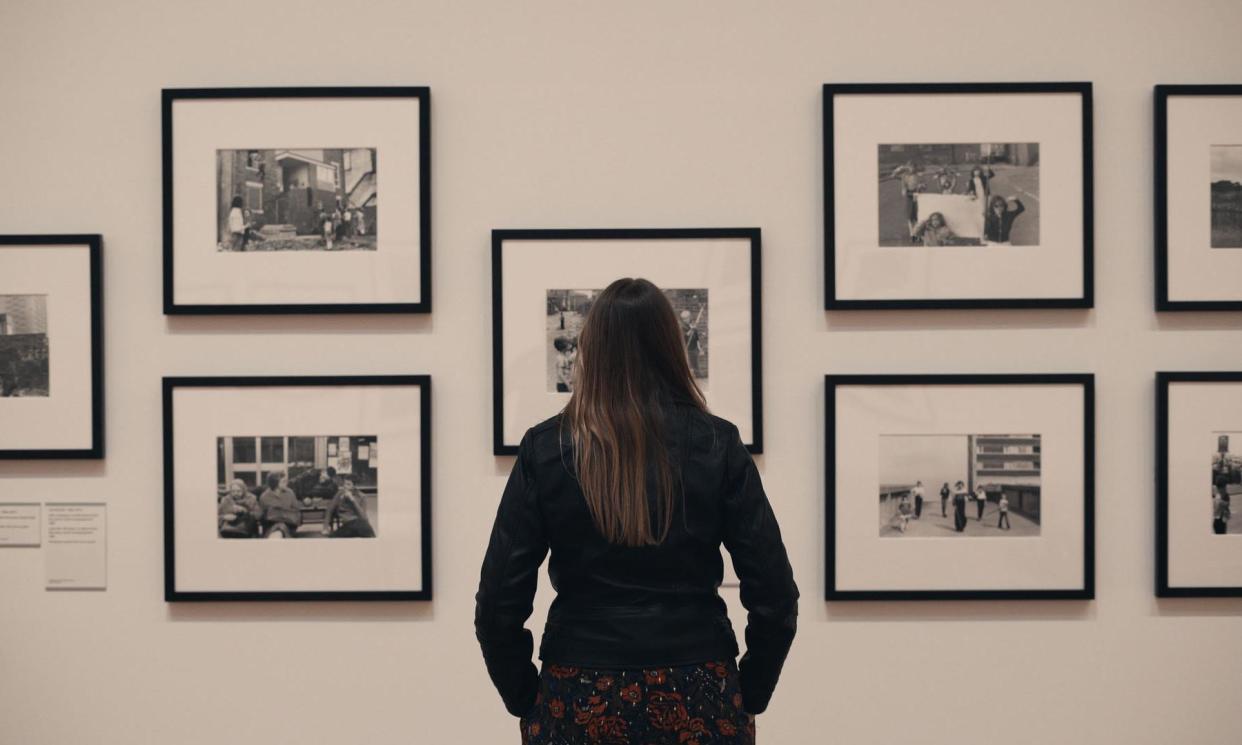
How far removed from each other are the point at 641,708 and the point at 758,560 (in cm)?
32

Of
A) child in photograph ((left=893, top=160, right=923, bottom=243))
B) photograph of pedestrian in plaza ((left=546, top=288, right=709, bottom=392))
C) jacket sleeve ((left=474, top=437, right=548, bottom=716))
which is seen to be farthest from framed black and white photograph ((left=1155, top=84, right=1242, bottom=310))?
jacket sleeve ((left=474, top=437, right=548, bottom=716))

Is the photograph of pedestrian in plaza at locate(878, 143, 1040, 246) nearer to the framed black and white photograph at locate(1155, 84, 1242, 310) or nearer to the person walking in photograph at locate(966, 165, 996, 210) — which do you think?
the person walking in photograph at locate(966, 165, 996, 210)

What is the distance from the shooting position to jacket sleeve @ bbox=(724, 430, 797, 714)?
1.65 metres

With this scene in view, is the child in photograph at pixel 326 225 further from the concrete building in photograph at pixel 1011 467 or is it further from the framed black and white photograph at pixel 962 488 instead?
the concrete building in photograph at pixel 1011 467

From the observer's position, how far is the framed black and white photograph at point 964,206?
8.06ft

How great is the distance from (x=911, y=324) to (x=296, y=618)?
69.8 inches

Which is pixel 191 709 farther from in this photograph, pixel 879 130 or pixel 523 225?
pixel 879 130

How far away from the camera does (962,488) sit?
8.08ft

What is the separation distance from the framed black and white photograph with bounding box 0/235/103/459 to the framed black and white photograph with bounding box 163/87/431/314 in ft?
0.79

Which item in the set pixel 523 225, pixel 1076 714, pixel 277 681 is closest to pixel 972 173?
pixel 523 225

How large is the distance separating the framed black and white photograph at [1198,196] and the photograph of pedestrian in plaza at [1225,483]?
35 cm

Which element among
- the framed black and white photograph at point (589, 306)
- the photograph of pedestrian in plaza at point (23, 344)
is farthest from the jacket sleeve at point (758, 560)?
the photograph of pedestrian in plaza at point (23, 344)

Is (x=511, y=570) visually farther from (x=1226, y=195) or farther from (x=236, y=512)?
(x=1226, y=195)

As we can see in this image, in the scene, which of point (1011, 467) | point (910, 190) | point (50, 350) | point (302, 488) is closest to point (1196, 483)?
point (1011, 467)
